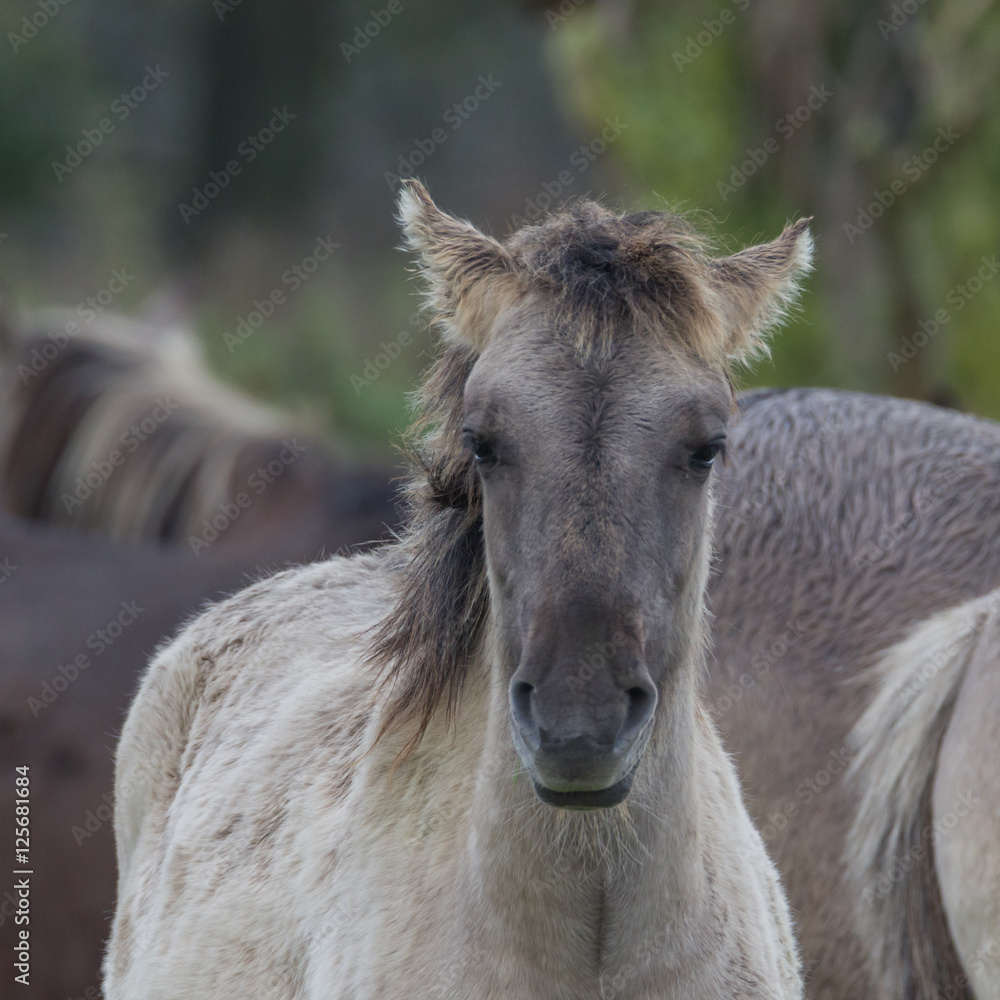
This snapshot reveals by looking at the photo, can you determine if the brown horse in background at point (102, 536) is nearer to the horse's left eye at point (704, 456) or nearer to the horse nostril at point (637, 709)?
the horse's left eye at point (704, 456)

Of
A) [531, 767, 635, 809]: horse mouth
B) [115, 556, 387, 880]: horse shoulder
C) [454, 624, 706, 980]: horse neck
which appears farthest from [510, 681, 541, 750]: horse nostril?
[115, 556, 387, 880]: horse shoulder

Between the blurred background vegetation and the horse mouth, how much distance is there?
6.11 ft

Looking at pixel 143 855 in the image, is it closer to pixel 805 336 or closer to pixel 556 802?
pixel 556 802

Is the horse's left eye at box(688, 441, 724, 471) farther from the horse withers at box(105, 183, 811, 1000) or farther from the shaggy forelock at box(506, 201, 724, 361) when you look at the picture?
the shaggy forelock at box(506, 201, 724, 361)

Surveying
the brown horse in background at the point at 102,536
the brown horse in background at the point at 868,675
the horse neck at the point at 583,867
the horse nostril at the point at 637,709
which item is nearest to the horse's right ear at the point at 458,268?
the horse neck at the point at 583,867

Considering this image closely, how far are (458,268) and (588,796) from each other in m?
1.07

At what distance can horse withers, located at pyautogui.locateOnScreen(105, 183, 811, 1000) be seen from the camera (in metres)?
2.24

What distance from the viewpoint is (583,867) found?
2445 mm

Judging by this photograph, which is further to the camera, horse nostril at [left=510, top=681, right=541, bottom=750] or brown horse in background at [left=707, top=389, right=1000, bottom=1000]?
brown horse in background at [left=707, top=389, right=1000, bottom=1000]

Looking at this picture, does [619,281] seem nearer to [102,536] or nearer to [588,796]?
[588,796]

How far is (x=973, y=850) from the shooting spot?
3.11 metres

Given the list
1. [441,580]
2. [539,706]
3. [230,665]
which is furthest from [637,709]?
[230,665]

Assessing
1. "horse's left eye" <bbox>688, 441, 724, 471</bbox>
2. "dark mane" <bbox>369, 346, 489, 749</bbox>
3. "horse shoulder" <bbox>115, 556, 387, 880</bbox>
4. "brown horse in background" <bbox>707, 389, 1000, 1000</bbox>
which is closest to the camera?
"horse's left eye" <bbox>688, 441, 724, 471</bbox>

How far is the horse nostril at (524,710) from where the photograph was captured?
7.06 feet
